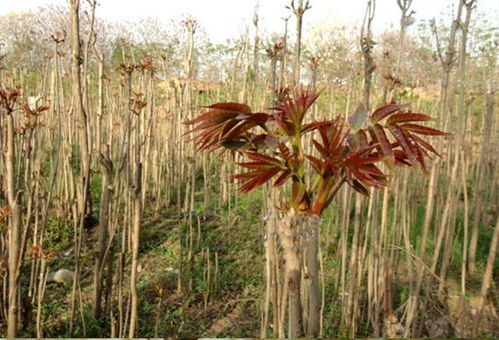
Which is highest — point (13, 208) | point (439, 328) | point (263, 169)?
point (263, 169)

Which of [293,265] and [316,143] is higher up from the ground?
[316,143]

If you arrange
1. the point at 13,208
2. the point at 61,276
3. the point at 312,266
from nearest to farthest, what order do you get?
the point at 312,266, the point at 13,208, the point at 61,276

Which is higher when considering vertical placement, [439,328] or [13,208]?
[13,208]

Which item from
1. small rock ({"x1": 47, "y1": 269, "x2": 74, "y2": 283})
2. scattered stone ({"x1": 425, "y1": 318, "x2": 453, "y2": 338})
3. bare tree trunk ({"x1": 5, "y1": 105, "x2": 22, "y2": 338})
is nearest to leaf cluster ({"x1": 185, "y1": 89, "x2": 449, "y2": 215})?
bare tree trunk ({"x1": 5, "y1": 105, "x2": 22, "y2": 338})

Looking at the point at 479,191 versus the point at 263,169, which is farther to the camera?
the point at 479,191

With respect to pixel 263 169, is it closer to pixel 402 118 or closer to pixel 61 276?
pixel 402 118

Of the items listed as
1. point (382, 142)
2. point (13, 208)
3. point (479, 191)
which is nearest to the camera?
point (382, 142)

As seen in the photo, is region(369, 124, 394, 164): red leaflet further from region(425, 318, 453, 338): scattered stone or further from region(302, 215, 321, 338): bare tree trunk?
region(425, 318, 453, 338): scattered stone

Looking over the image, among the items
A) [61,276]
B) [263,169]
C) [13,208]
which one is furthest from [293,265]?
[61,276]

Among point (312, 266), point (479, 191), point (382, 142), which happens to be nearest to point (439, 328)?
point (479, 191)

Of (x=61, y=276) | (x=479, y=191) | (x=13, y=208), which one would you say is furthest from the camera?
(x=479, y=191)

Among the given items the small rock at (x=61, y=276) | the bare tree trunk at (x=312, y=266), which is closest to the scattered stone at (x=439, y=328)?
the bare tree trunk at (x=312, y=266)

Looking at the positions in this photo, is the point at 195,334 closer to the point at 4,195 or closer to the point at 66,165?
the point at 4,195

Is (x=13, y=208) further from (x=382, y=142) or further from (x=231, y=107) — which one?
(x=382, y=142)
